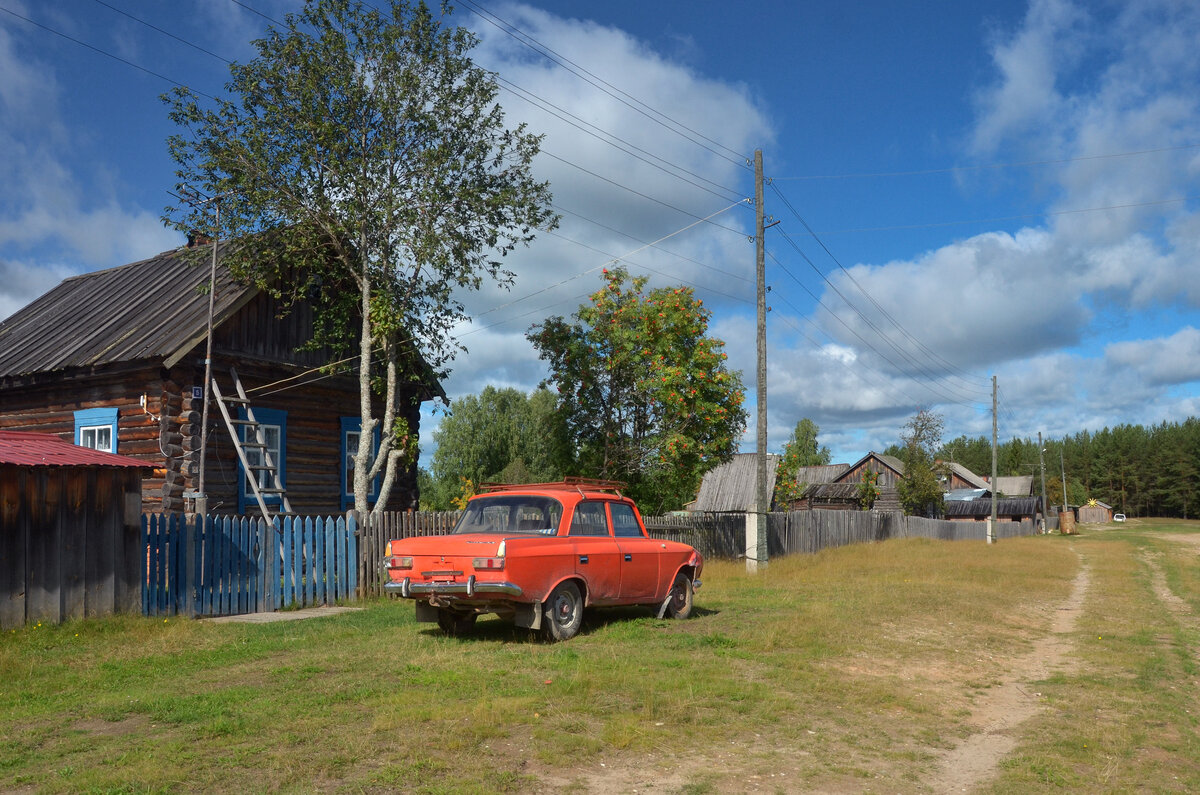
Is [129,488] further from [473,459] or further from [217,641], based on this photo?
[473,459]

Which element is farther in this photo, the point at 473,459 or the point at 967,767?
Result: the point at 473,459

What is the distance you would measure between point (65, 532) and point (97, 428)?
8.44 m

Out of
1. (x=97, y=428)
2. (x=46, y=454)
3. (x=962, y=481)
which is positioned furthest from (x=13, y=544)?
(x=962, y=481)

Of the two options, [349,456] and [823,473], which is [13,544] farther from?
[823,473]

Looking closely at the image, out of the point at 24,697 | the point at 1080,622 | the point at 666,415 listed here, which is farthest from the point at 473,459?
the point at 24,697

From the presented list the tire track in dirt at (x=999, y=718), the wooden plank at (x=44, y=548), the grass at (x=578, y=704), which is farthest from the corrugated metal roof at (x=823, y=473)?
the wooden plank at (x=44, y=548)

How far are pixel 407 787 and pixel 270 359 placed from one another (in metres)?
15.7

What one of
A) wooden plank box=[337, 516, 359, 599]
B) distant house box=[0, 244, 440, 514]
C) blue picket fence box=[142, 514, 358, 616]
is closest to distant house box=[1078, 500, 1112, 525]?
distant house box=[0, 244, 440, 514]

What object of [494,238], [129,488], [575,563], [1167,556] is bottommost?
[1167,556]

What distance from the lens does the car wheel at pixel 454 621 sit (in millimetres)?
11352

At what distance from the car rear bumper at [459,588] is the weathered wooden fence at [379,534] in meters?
5.03

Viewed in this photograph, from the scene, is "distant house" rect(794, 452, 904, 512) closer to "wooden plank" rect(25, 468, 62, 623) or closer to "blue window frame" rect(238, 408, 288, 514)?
"blue window frame" rect(238, 408, 288, 514)

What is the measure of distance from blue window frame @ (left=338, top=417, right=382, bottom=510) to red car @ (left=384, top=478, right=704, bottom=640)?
10.1 meters

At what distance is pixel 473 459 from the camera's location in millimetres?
58688
